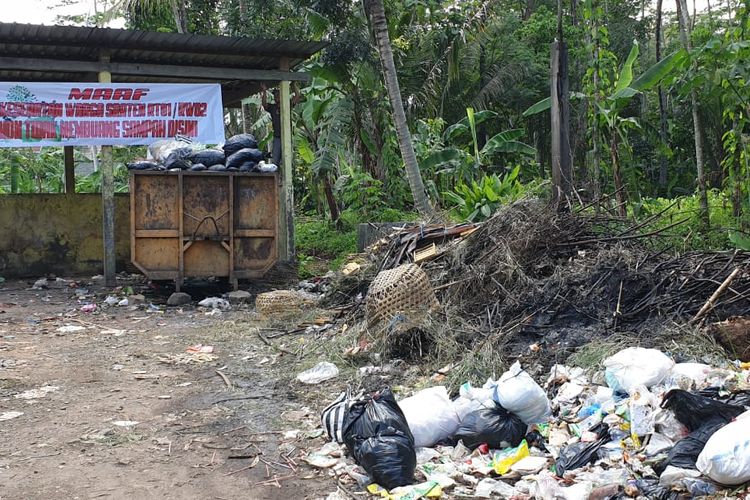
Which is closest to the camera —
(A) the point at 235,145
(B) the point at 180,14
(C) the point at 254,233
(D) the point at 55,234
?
(C) the point at 254,233

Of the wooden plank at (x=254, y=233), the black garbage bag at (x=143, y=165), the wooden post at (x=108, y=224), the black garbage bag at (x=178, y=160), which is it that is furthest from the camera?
the wooden post at (x=108, y=224)

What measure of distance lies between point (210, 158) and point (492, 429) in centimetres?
698

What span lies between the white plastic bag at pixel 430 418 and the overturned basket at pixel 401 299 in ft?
5.57

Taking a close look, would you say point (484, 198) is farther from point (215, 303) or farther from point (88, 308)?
point (88, 308)

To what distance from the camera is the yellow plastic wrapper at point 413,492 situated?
3.62 metres

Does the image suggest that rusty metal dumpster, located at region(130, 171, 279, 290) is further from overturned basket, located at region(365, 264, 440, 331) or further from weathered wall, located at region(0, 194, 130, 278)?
overturned basket, located at region(365, 264, 440, 331)

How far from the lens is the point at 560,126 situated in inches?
299

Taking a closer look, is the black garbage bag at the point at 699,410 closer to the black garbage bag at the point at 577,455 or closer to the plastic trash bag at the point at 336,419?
the black garbage bag at the point at 577,455

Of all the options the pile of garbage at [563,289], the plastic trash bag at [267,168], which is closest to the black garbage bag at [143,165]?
the plastic trash bag at [267,168]

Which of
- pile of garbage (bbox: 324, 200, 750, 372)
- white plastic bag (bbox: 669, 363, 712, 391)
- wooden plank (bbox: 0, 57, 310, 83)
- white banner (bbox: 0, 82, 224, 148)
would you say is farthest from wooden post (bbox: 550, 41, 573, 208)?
white banner (bbox: 0, 82, 224, 148)

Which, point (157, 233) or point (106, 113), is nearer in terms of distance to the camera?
point (157, 233)

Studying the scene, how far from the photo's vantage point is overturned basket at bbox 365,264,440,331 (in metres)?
6.30

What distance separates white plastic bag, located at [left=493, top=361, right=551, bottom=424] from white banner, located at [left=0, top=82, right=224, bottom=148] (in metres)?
7.86

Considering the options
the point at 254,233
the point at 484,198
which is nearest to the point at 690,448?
the point at 484,198
